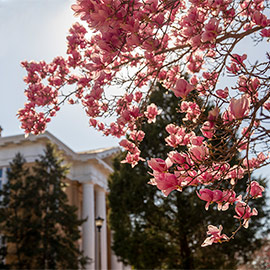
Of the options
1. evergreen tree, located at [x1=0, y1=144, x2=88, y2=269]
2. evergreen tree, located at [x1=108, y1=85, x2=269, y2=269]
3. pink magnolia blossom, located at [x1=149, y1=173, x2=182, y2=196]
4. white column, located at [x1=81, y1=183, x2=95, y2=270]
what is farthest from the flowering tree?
white column, located at [x1=81, y1=183, x2=95, y2=270]

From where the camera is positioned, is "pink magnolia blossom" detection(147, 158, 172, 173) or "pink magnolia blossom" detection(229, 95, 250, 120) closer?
"pink magnolia blossom" detection(229, 95, 250, 120)

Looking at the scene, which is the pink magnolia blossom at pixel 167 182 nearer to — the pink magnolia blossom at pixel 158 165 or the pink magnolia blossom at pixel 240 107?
the pink magnolia blossom at pixel 158 165

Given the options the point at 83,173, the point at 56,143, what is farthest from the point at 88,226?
the point at 56,143

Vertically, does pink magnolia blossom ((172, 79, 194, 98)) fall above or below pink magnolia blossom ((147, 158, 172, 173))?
above

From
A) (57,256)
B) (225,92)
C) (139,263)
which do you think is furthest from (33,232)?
(225,92)

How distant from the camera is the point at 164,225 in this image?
527 inches

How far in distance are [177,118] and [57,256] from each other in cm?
782

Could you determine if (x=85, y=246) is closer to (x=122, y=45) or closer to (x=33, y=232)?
(x=33, y=232)

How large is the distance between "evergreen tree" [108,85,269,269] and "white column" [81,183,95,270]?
646 centimetres

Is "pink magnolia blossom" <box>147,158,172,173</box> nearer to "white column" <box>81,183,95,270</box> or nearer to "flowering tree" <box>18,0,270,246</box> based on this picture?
"flowering tree" <box>18,0,270,246</box>

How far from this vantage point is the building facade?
19.2 metres

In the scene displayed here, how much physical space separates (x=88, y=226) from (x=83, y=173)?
2866mm

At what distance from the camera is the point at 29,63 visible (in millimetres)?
4902

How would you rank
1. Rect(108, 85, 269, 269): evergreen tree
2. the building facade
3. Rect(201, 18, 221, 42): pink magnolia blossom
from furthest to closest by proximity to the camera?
the building facade → Rect(108, 85, 269, 269): evergreen tree → Rect(201, 18, 221, 42): pink magnolia blossom
